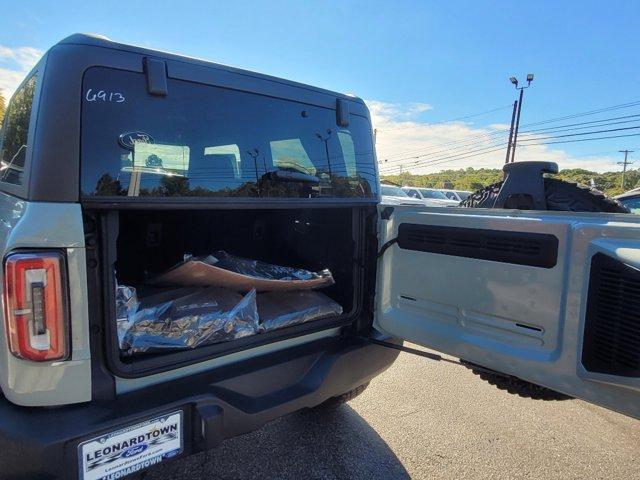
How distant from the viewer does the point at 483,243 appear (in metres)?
1.79

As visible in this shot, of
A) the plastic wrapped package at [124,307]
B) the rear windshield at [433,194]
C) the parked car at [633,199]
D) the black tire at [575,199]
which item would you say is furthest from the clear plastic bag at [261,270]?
the rear windshield at [433,194]

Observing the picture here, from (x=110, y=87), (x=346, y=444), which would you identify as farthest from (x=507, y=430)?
(x=110, y=87)

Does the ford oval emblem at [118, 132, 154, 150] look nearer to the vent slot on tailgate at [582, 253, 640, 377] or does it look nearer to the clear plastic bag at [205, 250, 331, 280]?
the clear plastic bag at [205, 250, 331, 280]

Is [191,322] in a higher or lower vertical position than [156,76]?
lower

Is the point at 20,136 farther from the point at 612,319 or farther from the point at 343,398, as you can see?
the point at 612,319

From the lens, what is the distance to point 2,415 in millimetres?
1383

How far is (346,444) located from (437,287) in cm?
121

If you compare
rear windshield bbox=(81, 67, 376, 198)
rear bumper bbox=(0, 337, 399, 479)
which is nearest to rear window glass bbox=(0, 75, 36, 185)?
rear windshield bbox=(81, 67, 376, 198)

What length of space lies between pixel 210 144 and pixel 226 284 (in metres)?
0.71

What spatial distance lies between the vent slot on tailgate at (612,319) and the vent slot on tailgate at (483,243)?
163mm

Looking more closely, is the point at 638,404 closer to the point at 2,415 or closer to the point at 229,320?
the point at 229,320

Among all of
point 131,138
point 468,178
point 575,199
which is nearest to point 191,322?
point 131,138

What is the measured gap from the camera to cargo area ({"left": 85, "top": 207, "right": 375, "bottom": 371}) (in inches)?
69.2

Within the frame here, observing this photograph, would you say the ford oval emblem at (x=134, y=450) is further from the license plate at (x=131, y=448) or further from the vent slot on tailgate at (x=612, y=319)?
the vent slot on tailgate at (x=612, y=319)
